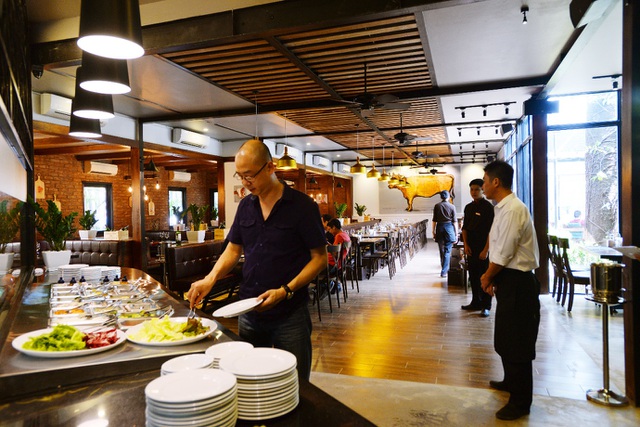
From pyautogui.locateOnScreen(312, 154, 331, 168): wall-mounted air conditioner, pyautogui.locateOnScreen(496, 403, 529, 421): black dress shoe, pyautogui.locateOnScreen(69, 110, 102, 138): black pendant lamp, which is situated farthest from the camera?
pyautogui.locateOnScreen(312, 154, 331, 168): wall-mounted air conditioner

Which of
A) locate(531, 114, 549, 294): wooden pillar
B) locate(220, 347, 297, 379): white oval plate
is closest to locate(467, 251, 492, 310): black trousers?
locate(531, 114, 549, 294): wooden pillar

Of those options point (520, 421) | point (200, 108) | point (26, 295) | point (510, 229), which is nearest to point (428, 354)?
point (520, 421)

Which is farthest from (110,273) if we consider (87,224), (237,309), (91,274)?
(87,224)

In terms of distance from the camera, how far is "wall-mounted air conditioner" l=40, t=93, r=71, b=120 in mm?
6414

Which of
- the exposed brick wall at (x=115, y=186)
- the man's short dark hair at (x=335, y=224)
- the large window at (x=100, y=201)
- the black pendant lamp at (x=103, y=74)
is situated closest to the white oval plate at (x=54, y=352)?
the black pendant lamp at (x=103, y=74)

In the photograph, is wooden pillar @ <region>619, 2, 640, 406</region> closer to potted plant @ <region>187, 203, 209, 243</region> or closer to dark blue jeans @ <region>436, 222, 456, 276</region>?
dark blue jeans @ <region>436, 222, 456, 276</region>

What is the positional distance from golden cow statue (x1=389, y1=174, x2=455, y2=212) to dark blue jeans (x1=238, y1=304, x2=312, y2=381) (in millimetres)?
17221

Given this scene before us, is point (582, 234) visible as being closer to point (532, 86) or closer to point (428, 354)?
point (532, 86)

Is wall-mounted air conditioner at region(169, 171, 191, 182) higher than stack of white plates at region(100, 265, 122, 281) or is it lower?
higher

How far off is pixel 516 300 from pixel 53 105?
664 cm

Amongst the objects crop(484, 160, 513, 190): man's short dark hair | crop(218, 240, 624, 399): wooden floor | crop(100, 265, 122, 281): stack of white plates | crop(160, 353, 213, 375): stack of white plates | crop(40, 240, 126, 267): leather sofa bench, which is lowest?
crop(218, 240, 624, 399): wooden floor

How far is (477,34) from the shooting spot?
4.74 metres

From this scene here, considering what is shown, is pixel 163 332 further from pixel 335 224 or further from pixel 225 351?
pixel 335 224

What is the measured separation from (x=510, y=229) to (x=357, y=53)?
2774 mm
